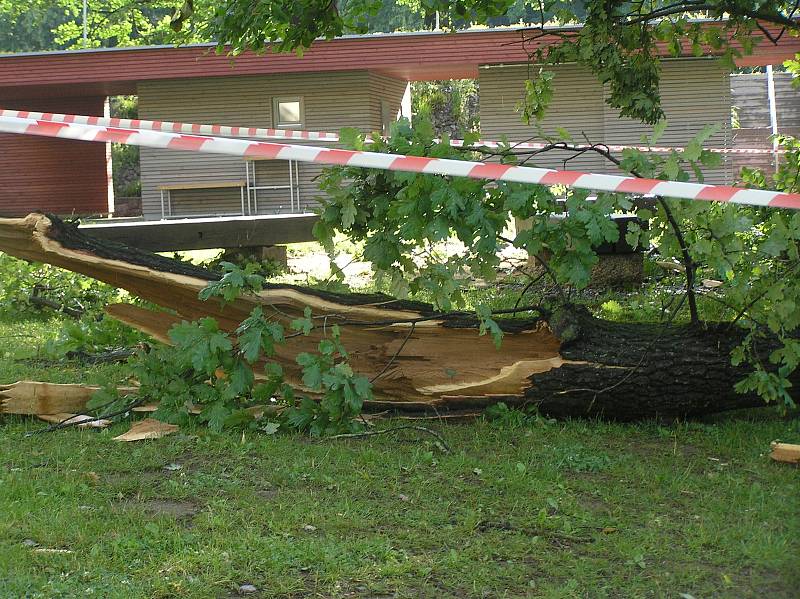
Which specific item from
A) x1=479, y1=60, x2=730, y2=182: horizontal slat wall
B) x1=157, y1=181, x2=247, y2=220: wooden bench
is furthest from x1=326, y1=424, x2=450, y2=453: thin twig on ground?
x1=157, y1=181, x2=247, y2=220: wooden bench

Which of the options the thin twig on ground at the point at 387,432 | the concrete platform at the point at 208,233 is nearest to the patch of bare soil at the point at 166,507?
the thin twig on ground at the point at 387,432

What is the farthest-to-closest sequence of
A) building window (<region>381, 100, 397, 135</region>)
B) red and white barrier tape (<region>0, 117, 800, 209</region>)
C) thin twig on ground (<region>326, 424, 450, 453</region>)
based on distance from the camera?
1. building window (<region>381, 100, 397, 135</region>)
2. thin twig on ground (<region>326, 424, 450, 453</region>)
3. red and white barrier tape (<region>0, 117, 800, 209</region>)

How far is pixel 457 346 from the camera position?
5.43 metres

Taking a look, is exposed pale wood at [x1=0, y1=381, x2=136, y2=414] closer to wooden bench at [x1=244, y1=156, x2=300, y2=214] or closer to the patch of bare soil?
the patch of bare soil

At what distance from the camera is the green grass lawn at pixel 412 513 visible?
3266 millimetres

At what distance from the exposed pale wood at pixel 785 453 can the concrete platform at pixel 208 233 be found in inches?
305

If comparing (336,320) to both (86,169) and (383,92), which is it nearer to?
(383,92)

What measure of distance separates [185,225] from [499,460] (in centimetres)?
767

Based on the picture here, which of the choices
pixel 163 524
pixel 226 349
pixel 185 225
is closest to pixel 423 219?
pixel 226 349

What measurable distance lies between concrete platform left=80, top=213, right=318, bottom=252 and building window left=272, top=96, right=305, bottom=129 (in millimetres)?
8817

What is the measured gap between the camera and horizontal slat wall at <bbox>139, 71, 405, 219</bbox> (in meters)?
20.3

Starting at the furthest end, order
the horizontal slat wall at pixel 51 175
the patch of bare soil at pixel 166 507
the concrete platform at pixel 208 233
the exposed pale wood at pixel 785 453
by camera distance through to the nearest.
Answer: the horizontal slat wall at pixel 51 175, the concrete platform at pixel 208 233, the exposed pale wood at pixel 785 453, the patch of bare soil at pixel 166 507

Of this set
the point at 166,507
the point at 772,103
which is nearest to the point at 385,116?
Answer: the point at 772,103

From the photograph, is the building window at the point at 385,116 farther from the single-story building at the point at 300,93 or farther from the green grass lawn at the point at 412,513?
the green grass lawn at the point at 412,513
